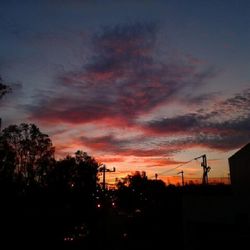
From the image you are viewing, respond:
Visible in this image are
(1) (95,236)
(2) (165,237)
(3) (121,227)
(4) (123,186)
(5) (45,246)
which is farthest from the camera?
(4) (123,186)

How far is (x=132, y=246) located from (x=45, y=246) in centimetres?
1508

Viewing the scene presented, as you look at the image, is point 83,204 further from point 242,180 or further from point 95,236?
point 242,180

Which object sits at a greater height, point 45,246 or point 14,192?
point 14,192

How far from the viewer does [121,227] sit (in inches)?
2003

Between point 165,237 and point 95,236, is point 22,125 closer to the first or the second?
point 95,236

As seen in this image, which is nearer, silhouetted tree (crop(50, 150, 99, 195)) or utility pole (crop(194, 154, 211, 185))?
utility pole (crop(194, 154, 211, 185))

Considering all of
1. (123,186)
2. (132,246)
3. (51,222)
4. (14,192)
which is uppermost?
(123,186)

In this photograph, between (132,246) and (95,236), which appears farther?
(95,236)

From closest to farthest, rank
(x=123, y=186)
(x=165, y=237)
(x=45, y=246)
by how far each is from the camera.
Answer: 1. (x=45, y=246)
2. (x=165, y=237)
3. (x=123, y=186)

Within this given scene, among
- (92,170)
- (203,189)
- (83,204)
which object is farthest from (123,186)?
(203,189)

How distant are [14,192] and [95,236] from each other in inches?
871

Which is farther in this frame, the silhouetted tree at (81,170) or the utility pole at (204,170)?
the silhouetted tree at (81,170)

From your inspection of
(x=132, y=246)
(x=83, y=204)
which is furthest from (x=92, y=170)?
(x=132, y=246)

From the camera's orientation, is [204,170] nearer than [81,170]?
Yes
